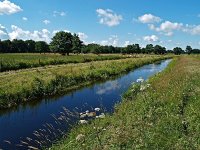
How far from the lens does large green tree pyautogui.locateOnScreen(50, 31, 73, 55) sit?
11156cm

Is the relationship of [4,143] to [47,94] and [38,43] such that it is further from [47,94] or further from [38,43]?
[38,43]

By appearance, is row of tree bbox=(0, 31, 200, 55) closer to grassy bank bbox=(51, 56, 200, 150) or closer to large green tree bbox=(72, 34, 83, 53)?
large green tree bbox=(72, 34, 83, 53)

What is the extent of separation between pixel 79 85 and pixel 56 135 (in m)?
A: 20.0

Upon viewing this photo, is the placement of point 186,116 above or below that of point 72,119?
above

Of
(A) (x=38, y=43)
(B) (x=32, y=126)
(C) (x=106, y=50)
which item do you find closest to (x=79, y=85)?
(B) (x=32, y=126)

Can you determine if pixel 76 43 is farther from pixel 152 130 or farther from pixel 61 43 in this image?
pixel 152 130

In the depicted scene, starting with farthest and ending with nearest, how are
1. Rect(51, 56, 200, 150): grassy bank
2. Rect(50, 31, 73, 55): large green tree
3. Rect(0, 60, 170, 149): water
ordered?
Rect(50, 31, 73, 55): large green tree → Rect(0, 60, 170, 149): water → Rect(51, 56, 200, 150): grassy bank

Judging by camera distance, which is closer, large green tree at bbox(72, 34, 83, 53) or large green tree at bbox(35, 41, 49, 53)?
large green tree at bbox(72, 34, 83, 53)

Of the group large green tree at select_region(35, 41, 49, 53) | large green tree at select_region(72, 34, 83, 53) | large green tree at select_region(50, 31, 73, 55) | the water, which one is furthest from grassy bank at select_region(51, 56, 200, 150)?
large green tree at select_region(35, 41, 49, 53)

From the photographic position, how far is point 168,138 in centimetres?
999

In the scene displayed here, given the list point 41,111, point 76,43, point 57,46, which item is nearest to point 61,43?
point 57,46

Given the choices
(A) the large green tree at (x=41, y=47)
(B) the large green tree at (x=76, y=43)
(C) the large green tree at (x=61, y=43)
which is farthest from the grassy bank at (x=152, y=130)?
(A) the large green tree at (x=41, y=47)

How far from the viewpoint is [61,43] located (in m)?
112

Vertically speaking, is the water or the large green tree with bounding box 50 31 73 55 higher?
the large green tree with bounding box 50 31 73 55
